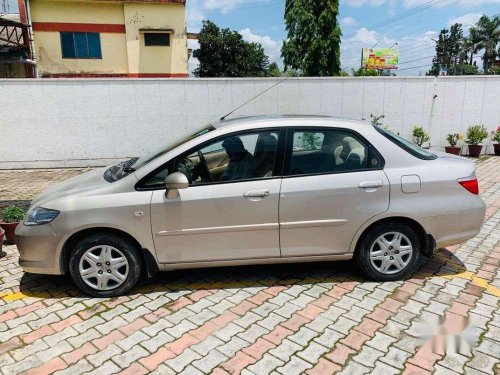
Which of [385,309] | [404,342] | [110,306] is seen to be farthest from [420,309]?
[110,306]

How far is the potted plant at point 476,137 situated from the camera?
1112 cm

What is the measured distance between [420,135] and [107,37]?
2076 cm

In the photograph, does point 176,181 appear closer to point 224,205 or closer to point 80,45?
point 224,205

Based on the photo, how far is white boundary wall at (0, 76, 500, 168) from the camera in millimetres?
9633

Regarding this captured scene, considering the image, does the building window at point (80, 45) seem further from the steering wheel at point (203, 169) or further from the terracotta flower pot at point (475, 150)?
the steering wheel at point (203, 169)

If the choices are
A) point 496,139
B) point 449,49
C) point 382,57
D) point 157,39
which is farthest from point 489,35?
point 496,139

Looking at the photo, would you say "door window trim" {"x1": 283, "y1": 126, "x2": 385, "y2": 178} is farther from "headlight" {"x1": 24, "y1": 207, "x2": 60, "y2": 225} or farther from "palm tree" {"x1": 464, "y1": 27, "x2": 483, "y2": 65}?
"palm tree" {"x1": 464, "y1": 27, "x2": 483, "y2": 65}

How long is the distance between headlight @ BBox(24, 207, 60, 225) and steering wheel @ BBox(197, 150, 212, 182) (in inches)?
50.7

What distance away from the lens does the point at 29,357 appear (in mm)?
2799

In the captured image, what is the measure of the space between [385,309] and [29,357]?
281cm

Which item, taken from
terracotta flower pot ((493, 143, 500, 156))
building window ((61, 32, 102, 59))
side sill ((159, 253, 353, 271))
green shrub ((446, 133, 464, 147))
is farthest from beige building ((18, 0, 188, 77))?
side sill ((159, 253, 353, 271))

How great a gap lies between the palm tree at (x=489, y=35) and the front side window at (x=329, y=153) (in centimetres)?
6993

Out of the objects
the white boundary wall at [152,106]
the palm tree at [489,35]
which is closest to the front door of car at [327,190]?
the white boundary wall at [152,106]

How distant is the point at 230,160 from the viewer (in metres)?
3.63
